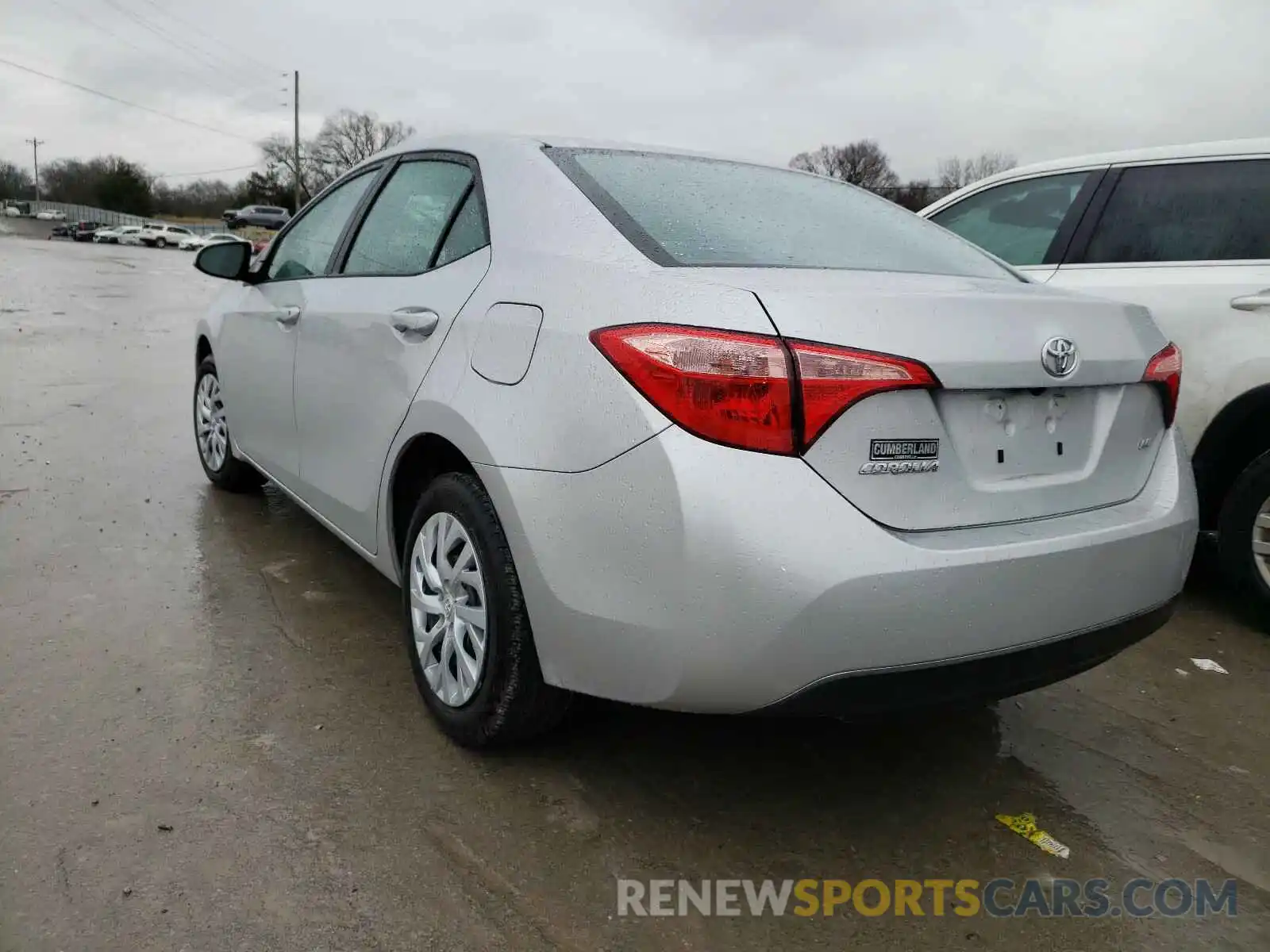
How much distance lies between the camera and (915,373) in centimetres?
198

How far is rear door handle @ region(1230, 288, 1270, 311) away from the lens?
3666 mm

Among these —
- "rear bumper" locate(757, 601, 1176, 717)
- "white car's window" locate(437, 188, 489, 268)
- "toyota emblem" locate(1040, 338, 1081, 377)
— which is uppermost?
"white car's window" locate(437, 188, 489, 268)

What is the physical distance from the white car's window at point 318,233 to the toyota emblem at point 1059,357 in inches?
95.9

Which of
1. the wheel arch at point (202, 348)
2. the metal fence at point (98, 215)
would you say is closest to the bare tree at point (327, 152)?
the metal fence at point (98, 215)

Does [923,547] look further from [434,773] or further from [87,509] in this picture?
[87,509]

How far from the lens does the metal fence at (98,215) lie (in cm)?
8100

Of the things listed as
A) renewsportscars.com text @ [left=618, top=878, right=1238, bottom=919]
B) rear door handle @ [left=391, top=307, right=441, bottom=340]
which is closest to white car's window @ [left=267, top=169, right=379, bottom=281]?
rear door handle @ [left=391, top=307, right=441, bottom=340]

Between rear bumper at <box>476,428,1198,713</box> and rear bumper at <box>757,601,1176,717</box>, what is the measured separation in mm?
13

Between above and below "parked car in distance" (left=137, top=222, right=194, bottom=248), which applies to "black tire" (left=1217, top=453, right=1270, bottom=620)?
above

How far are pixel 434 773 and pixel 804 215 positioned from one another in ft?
5.84

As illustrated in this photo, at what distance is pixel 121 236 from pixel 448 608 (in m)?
67.9

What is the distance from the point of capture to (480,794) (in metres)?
2.45

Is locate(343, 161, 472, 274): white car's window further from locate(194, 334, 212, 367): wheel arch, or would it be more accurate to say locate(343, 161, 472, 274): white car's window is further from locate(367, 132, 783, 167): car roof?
locate(194, 334, 212, 367): wheel arch

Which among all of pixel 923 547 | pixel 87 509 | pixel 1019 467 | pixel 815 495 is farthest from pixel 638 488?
pixel 87 509
